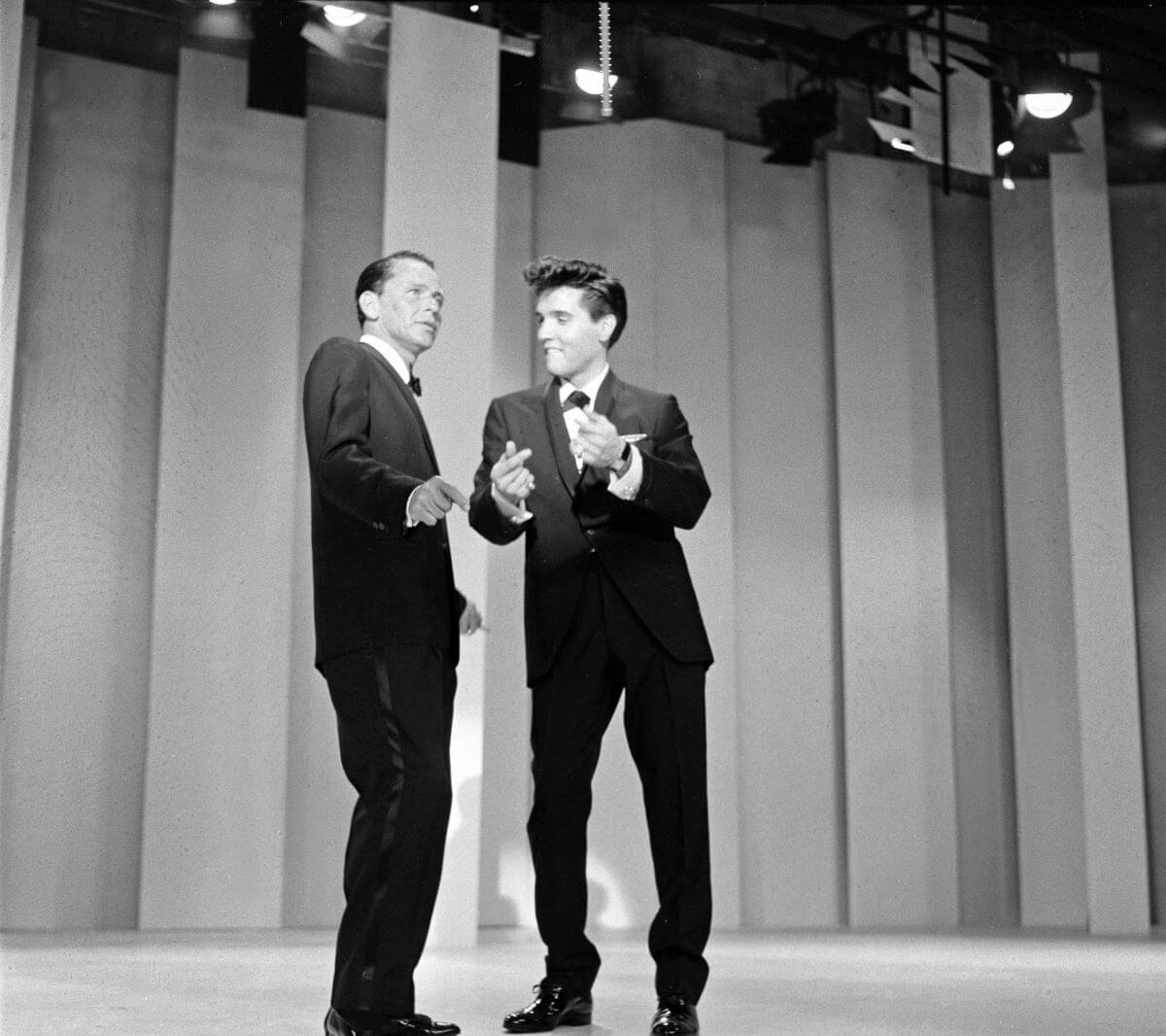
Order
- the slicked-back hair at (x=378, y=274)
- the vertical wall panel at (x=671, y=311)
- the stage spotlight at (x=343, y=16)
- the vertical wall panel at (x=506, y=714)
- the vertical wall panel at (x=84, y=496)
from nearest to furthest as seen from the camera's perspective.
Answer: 1. the slicked-back hair at (x=378, y=274)
2. the vertical wall panel at (x=84, y=496)
3. the stage spotlight at (x=343, y=16)
4. the vertical wall panel at (x=506, y=714)
5. the vertical wall panel at (x=671, y=311)

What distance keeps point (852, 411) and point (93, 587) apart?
292cm

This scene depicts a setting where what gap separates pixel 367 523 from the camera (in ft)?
8.11

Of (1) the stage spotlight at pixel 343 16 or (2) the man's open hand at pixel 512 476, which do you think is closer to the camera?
(2) the man's open hand at pixel 512 476

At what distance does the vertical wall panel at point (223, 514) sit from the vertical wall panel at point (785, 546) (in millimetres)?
1779

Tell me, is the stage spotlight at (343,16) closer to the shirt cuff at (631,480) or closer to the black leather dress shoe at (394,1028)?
the shirt cuff at (631,480)

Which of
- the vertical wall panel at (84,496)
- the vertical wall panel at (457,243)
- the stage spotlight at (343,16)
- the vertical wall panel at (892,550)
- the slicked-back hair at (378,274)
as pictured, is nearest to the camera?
the slicked-back hair at (378,274)

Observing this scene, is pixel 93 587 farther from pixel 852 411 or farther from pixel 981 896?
pixel 981 896

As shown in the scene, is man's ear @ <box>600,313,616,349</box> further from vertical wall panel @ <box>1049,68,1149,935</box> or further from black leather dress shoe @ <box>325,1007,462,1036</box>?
vertical wall panel @ <box>1049,68,1149,935</box>

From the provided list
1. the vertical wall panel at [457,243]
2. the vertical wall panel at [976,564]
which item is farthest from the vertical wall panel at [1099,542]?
the vertical wall panel at [457,243]

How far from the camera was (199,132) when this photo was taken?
521 cm

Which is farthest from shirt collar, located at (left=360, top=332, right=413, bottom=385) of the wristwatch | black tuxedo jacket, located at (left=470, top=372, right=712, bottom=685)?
the wristwatch

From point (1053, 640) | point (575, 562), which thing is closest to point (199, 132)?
point (575, 562)

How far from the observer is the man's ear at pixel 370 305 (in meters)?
2.81

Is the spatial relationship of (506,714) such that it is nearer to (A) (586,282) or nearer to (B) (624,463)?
(A) (586,282)
